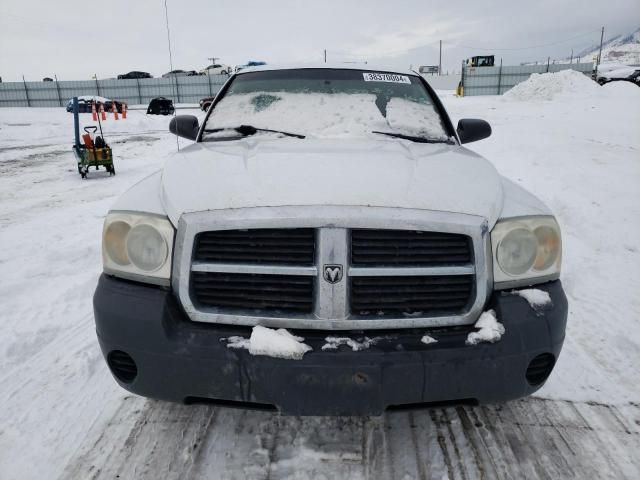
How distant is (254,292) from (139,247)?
0.52 metres

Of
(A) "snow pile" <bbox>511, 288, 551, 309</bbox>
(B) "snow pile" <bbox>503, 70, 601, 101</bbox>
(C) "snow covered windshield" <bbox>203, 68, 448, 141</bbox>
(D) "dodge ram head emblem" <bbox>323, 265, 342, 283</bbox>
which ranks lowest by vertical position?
(A) "snow pile" <bbox>511, 288, 551, 309</bbox>

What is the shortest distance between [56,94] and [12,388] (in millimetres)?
44010

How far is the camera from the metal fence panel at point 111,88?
1501 inches

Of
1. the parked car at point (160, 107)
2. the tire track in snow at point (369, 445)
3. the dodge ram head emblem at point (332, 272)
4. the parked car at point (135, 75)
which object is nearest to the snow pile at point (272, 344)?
the dodge ram head emblem at point (332, 272)

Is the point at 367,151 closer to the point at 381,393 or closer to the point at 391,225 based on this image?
the point at 391,225

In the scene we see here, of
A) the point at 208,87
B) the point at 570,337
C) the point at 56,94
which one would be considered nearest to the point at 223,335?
the point at 570,337

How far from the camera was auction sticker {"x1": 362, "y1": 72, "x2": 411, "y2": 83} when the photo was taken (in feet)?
10.6

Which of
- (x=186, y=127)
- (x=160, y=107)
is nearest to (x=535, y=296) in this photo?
(x=186, y=127)

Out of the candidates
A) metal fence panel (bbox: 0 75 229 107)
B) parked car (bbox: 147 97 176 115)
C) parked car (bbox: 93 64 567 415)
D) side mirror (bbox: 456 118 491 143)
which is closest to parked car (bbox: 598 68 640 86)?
metal fence panel (bbox: 0 75 229 107)

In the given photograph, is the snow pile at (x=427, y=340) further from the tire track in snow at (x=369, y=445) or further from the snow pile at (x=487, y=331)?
the tire track in snow at (x=369, y=445)

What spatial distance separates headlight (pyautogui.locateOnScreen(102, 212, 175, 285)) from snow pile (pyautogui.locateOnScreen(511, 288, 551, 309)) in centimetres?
143

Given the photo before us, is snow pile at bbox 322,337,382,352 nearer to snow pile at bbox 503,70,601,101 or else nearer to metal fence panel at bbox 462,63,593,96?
Result: snow pile at bbox 503,70,601,101

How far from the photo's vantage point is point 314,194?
172 cm

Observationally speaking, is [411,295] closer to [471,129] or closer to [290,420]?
[290,420]
